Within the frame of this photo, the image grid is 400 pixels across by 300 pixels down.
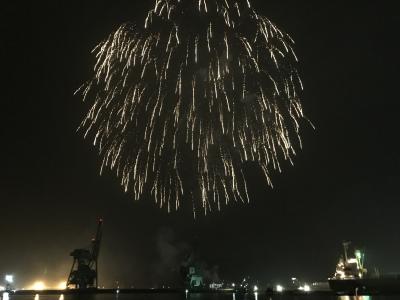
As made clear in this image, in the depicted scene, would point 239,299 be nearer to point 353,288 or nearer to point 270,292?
point 270,292

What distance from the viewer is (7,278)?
16075 cm

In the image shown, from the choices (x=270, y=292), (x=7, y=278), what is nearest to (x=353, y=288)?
(x=270, y=292)

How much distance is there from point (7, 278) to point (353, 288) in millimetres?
144651

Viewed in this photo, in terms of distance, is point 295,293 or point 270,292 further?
point 295,293

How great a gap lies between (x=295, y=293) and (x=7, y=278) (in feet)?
392

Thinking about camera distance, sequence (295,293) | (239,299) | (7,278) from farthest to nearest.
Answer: (295,293) → (7,278) → (239,299)

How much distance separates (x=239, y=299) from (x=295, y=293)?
111709 millimetres

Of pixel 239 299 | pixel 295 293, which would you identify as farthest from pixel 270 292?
pixel 295 293

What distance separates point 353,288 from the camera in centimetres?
19462

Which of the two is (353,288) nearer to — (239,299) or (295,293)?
(295,293)

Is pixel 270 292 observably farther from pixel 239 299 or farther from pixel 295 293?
pixel 295 293

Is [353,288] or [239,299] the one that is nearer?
[239,299]

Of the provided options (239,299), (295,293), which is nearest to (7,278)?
(239,299)

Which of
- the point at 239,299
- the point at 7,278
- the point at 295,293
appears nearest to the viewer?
the point at 239,299
